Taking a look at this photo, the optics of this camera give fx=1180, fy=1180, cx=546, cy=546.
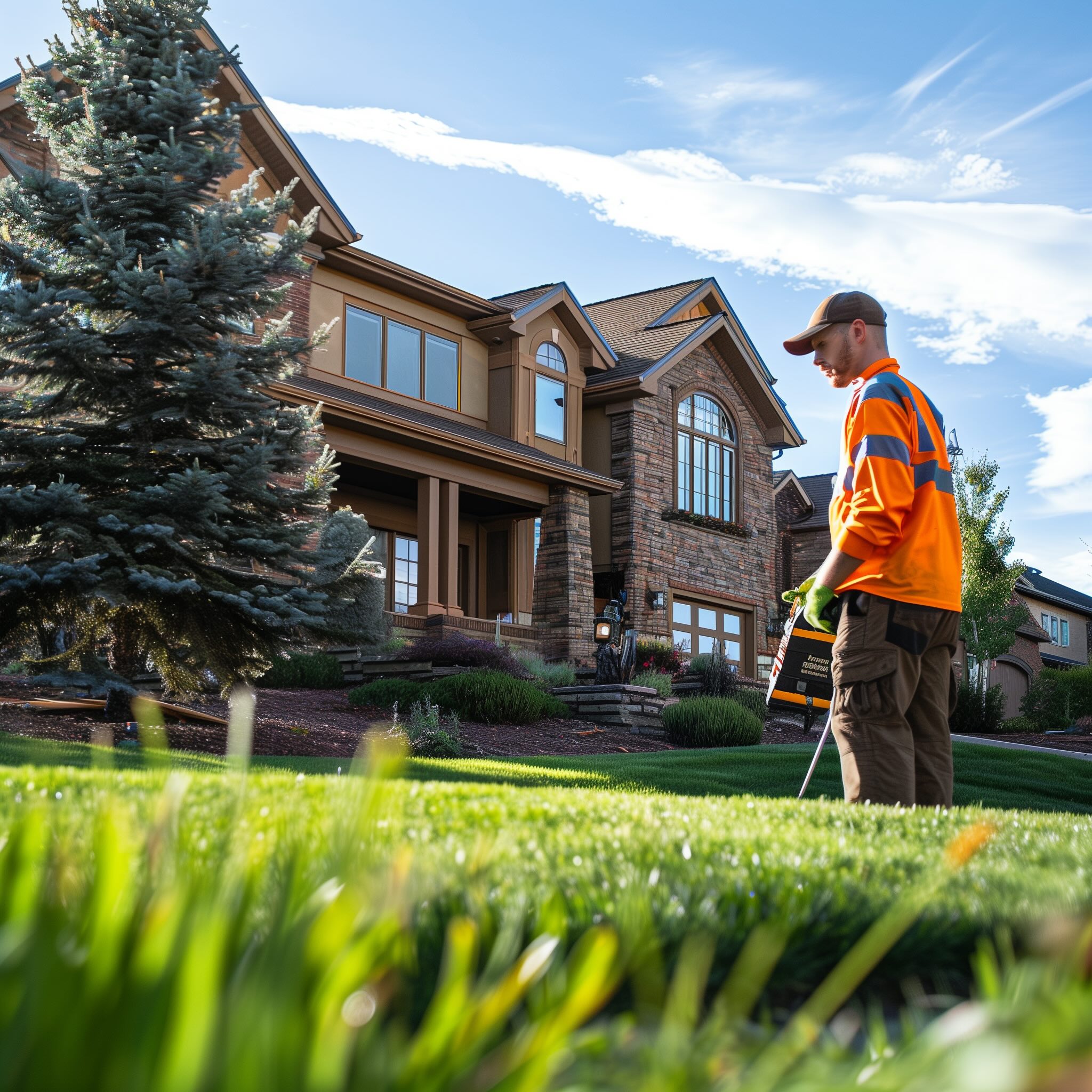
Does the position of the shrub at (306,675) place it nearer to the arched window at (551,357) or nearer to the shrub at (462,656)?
the shrub at (462,656)

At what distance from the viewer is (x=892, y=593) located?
15.6 ft

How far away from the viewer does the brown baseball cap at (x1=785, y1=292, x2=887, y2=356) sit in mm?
5184

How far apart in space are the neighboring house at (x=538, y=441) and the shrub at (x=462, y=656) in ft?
7.04

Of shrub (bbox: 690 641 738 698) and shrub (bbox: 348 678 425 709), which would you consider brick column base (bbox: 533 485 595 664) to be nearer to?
shrub (bbox: 690 641 738 698)

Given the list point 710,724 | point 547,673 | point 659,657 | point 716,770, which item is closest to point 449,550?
point 547,673

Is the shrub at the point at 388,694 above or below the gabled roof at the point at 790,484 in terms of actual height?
below

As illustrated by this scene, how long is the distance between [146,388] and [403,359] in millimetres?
11019

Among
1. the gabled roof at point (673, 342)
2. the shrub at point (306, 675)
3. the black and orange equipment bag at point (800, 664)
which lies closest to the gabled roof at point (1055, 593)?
the gabled roof at point (673, 342)

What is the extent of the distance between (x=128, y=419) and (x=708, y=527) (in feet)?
54.5

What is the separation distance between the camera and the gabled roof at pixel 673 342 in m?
24.3

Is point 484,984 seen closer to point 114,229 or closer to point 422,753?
point 422,753

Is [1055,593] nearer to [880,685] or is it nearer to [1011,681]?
[1011,681]

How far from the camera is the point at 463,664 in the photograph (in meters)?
16.2

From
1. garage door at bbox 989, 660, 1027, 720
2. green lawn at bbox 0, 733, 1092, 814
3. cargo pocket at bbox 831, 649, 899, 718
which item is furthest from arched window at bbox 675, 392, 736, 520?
cargo pocket at bbox 831, 649, 899, 718
